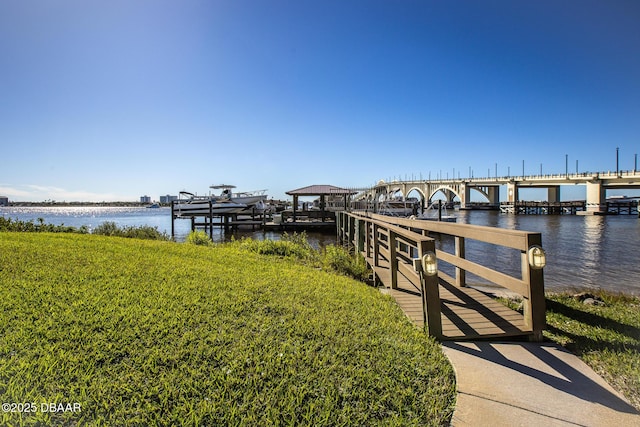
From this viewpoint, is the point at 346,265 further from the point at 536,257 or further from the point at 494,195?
the point at 494,195

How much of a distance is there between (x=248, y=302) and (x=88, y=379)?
6.69 feet

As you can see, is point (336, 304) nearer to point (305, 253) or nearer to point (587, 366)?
point (587, 366)

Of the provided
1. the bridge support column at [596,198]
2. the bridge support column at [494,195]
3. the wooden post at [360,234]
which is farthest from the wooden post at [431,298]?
the bridge support column at [494,195]

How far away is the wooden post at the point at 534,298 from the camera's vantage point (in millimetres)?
3541

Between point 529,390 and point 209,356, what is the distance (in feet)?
9.00

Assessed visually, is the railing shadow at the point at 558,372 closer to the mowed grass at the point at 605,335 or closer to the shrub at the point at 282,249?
the mowed grass at the point at 605,335

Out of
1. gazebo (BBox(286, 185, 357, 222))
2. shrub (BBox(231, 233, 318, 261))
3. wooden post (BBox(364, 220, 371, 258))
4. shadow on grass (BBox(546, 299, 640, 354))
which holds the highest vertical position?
gazebo (BBox(286, 185, 357, 222))

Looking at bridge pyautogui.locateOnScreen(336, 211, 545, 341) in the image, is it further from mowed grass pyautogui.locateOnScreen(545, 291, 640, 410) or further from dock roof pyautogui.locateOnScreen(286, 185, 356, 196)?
dock roof pyautogui.locateOnScreen(286, 185, 356, 196)

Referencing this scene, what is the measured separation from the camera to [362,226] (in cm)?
1044

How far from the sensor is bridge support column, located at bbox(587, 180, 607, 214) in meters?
62.3

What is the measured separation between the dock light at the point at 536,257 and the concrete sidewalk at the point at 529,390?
0.92 m

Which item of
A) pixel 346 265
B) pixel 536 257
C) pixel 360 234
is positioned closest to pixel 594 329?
pixel 536 257

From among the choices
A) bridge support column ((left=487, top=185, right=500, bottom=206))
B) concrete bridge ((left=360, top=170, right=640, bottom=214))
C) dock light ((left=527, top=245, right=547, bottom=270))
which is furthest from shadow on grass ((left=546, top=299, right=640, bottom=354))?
bridge support column ((left=487, top=185, right=500, bottom=206))

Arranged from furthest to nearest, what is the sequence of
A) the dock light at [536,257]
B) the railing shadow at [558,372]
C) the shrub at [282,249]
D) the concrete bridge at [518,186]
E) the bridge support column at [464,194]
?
the bridge support column at [464,194]
the concrete bridge at [518,186]
the shrub at [282,249]
the dock light at [536,257]
the railing shadow at [558,372]
